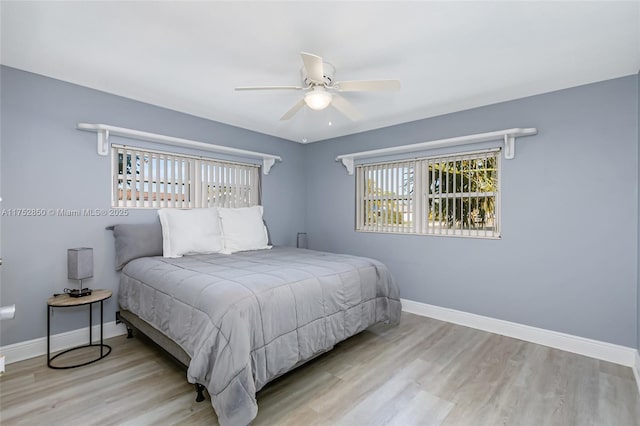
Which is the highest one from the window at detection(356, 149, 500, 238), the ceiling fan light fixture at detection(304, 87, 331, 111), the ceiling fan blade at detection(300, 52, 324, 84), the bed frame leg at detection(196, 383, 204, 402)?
the ceiling fan blade at detection(300, 52, 324, 84)

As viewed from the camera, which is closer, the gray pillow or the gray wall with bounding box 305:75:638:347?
the gray wall with bounding box 305:75:638:347

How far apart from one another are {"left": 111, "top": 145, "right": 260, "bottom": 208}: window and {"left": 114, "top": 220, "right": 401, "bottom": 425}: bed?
2.50ft

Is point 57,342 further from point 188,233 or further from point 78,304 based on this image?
point 188,233

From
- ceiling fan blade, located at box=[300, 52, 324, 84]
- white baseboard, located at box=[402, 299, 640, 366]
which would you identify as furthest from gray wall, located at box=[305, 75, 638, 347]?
ceiling fan blade, located at box=[300, 52, 324, 84]

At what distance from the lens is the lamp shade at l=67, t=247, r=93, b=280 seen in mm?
2506

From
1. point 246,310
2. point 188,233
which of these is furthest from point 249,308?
point 188,233

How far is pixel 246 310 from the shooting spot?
1.79m

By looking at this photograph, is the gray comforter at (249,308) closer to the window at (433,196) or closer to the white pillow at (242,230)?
the white pillow at (242,230)

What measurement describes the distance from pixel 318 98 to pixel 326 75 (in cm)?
17

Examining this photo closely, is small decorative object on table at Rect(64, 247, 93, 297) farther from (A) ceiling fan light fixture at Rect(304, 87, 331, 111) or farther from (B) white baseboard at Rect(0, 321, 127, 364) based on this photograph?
(A) ceiling fan light fixture at Rect(304, 87, 331, 111)

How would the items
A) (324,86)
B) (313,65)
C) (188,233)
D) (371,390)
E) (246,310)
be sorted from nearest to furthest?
(246,310), (313,65), (371,390), (324,86), (188,233)

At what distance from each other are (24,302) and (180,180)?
171cm

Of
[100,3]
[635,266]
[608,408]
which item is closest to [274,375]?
[608,408]

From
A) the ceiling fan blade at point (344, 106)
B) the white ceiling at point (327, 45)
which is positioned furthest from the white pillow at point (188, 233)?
the ceiling fan blade at point (344, 106)
